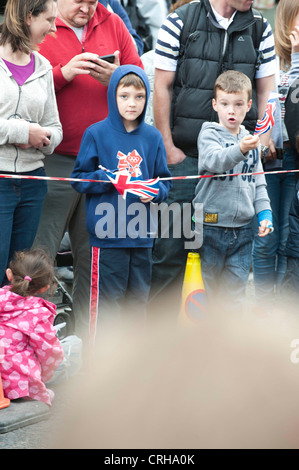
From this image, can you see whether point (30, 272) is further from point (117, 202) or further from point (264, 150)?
point (264, 150)

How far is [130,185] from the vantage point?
450cm

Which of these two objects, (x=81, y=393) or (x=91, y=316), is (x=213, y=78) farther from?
(x=81, y=393)

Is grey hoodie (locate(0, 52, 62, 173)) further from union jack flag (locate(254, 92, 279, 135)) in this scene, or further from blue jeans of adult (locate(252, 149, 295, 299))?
blue jeans of adult (locate(252, 149, 295, 299))

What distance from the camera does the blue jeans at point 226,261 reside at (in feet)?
16.2

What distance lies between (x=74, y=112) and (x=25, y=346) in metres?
1.57

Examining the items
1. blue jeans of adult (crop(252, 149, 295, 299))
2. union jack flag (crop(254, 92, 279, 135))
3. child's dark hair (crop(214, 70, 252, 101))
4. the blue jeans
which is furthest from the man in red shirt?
blue jeans of adult (crop(252, 149, 295, 299))

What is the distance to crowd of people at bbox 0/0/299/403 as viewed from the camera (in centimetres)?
439

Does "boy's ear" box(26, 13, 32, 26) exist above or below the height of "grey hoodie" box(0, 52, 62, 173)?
above

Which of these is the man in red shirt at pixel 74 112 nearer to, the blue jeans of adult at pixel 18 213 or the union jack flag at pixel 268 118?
the blue jeans of adult at pixel 18 213

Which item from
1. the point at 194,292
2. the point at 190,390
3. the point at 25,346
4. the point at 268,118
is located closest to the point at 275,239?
the point at 194,292

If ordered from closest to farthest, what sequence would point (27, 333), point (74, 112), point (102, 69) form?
point (27, 333) < point (102, 69) < point (74, 112)

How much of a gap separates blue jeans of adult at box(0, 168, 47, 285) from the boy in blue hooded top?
255 millimetres

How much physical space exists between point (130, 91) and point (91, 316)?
1.36 m

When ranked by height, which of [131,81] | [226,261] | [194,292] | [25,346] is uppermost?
[131,81]
